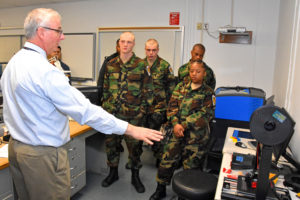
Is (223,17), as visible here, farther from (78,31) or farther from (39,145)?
(39,145)

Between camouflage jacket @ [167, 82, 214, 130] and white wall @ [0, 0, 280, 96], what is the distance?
75.2 inches

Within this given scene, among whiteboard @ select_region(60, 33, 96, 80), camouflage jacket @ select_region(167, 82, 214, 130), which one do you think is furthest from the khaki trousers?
whiteboard @ select_region(60, 33, 96, 80)

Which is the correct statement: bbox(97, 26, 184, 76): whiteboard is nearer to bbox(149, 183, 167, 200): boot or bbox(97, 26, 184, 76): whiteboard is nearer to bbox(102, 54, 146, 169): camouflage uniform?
bbox(102, 54, 146, 169): camouflage uniform

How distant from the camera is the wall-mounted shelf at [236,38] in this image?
146 inches

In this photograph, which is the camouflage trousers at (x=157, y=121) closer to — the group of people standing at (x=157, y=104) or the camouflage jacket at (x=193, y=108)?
the group of people standing at (x=157, y=104)

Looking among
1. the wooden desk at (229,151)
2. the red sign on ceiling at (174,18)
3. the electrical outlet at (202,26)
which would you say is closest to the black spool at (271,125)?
the wooden desk at (229,151)

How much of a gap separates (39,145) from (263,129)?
1118 millimetres

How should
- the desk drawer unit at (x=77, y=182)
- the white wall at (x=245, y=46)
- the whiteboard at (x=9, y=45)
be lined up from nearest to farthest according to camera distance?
the desk drawer unit at (x=77, y=182) < the white wall at (x=245, y=46) < the whiteboard at (x=9, y=45)

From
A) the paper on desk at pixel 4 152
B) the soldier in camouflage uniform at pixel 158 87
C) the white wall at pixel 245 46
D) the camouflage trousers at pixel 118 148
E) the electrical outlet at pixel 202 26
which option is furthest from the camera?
the electrical outlet at pixel 202 26

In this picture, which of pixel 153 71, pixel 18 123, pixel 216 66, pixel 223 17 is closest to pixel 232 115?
pixel 153 71

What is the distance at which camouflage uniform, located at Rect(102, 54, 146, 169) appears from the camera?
2.54 meters

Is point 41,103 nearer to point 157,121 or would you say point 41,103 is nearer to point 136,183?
point 136,183

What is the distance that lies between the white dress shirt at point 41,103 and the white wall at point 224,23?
308cm

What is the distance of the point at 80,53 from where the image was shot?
503 cm
